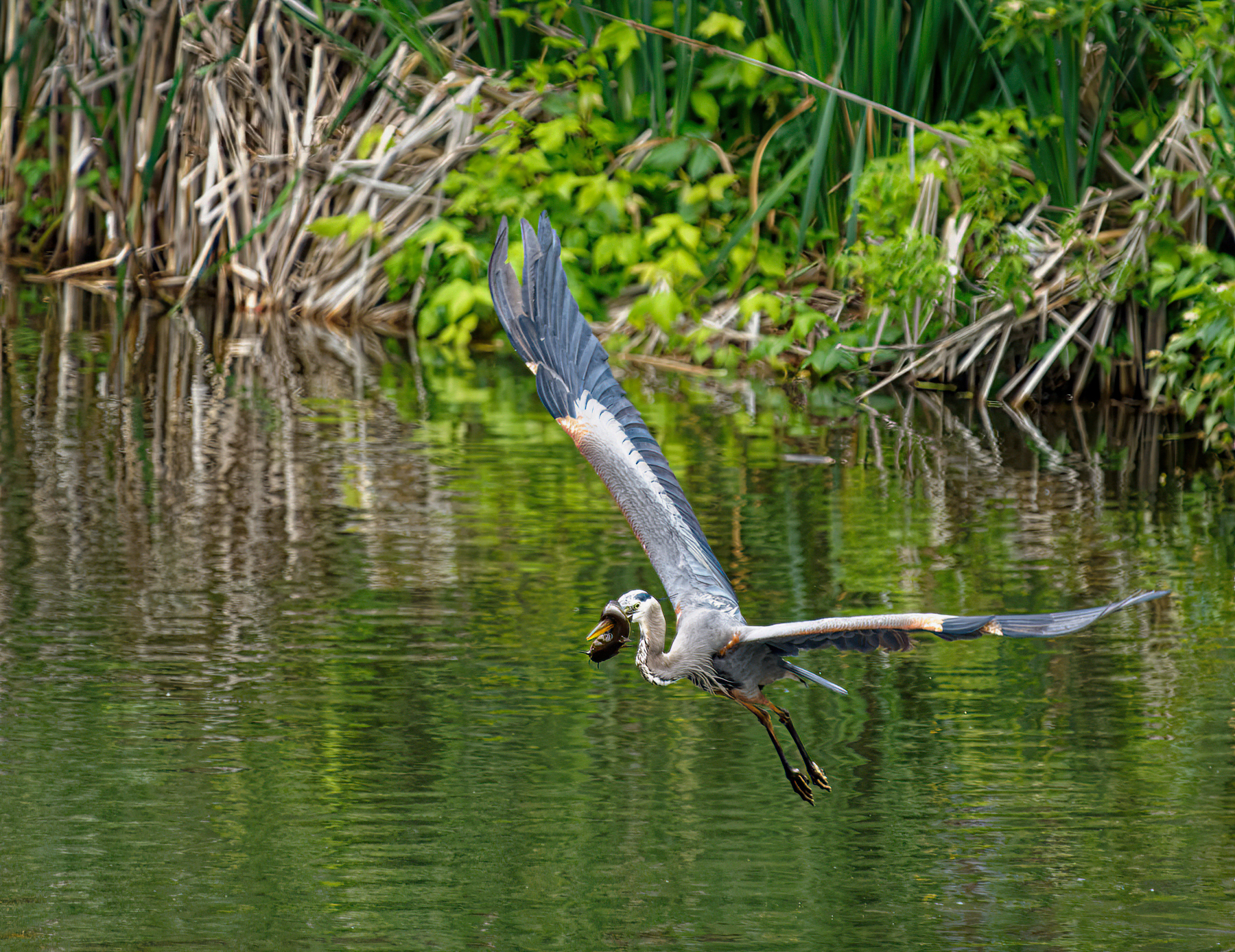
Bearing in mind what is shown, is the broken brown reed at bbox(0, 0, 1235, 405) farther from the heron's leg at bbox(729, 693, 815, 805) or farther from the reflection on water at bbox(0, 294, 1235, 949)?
the heron's leg at bbox(729, 693, 815, 805)

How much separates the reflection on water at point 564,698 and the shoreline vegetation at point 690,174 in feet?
2.47

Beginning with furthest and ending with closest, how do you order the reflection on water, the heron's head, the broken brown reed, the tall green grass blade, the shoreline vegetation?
the broken brown reed < the tall green grass blade < the shoreline vegetation < the reflection on water < the heron's head

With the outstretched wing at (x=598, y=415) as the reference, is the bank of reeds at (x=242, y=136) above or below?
above

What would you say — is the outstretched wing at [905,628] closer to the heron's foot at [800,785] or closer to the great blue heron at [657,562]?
the great blue heron at [657,562]

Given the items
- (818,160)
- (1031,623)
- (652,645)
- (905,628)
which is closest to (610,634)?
(652,645)

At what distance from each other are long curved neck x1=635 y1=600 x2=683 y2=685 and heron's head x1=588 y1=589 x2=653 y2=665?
40mm

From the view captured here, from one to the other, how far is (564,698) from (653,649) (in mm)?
1613

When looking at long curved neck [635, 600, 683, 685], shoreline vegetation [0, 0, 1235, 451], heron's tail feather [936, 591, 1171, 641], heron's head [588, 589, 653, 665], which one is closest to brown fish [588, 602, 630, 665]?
heron's head [588, 589, 653, 665]

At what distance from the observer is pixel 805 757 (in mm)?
4457

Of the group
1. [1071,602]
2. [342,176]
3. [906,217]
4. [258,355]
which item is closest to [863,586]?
→ [1071,602]

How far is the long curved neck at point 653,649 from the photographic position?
3.87 meters

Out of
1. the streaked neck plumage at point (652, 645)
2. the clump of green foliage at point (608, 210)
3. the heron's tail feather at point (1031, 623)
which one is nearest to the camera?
the heron's tail feather at point (1031, 623)

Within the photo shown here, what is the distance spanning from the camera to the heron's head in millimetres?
3705

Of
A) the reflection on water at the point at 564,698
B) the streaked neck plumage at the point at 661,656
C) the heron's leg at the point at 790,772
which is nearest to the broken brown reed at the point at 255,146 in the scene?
the reflection on water at the point at 564,698
